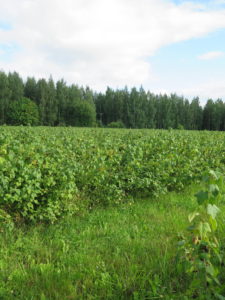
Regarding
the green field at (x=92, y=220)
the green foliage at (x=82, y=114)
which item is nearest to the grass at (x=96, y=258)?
the green field at (x=92, y=220)

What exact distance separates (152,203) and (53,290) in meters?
2.89

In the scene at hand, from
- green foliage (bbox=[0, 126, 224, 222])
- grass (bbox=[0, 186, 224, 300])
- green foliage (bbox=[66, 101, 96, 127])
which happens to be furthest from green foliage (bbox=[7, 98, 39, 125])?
grass (bbox=[0, 186, 224, 300])

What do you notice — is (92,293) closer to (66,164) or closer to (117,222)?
(117,222)

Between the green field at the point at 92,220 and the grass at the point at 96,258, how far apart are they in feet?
0.04

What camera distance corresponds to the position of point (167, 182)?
18.3ft

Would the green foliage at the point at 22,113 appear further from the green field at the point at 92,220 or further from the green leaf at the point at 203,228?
the green leaf at the point at 203,228

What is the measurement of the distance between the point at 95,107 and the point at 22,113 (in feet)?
84.4

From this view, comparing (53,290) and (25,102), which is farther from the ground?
(25,102)

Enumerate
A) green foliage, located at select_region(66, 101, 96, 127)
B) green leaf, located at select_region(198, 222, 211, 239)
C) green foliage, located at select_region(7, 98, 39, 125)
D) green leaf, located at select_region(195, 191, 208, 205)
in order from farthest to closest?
green foliage, located at select_region(66, 101, 96, 127)
green foliage, located at select_region(7, 98, 39, 125)
green leaf, located at select_region(198, 222, 211, 239)
green leaf, located at select_region(195, 191, 208, 205)

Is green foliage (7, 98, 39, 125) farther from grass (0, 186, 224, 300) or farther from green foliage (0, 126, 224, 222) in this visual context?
grass (0, 186, 224, 300)

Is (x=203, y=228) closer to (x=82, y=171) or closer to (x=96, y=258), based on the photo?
(x=96, y=258)

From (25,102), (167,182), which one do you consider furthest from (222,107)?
(167,182)

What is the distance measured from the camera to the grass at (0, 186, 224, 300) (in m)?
2.55

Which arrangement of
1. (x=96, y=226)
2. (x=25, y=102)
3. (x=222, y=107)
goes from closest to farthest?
1. (x=96, y=226)
2. (x=25, y=102)
3. (x=222, y=107)
